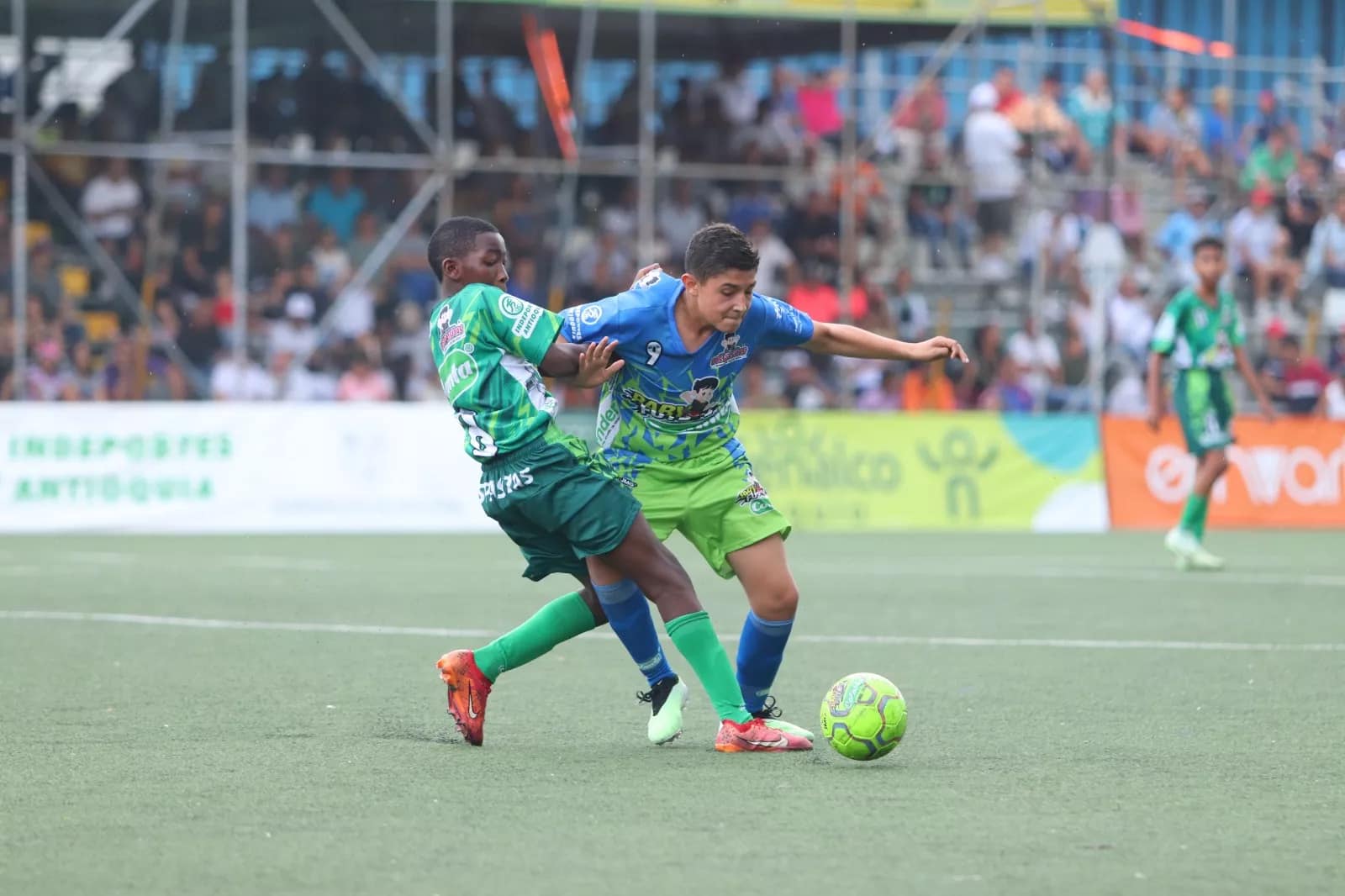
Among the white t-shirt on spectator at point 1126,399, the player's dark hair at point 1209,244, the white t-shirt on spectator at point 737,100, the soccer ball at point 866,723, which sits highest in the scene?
the white t-shirt on spectator at point 737,100

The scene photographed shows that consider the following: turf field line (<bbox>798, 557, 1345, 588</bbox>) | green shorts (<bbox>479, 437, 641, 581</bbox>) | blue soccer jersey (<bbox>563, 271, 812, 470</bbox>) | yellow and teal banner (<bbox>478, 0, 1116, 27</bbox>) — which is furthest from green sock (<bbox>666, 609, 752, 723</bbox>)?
yellow and teal banner (<bbox>478, 0, 1116, 27</bbox>)

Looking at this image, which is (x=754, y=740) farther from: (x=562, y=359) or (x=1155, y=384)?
(x=1155, y=384)

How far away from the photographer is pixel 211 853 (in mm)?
4426

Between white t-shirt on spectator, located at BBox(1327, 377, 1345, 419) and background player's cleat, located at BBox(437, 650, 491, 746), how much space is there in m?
17.7

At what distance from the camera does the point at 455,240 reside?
646 centimetres

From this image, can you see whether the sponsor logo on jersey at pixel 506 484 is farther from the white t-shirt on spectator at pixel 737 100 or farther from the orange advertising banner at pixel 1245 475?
the white t-shirt on spectator at pixel 737 100

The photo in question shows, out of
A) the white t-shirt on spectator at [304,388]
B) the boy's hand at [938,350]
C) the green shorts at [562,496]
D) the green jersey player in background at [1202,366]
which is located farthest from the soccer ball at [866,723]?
the white t-shirt on spectator at [304,388]

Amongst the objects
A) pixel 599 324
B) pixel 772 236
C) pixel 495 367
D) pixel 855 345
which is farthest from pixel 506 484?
pixel 772 236

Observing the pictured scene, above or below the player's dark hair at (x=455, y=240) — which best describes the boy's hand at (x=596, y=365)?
below

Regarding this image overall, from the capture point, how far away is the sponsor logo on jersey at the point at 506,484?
626 centimetres

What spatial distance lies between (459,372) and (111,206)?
48.6 ft

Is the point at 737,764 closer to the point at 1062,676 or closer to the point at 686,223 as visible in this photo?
the point at 1062,676

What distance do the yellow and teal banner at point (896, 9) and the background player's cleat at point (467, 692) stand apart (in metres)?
15.5

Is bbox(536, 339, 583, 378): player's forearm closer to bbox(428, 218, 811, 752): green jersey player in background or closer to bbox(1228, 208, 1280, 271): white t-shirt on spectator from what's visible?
bbox(428, 218, 811, 752): green jersey player in background
